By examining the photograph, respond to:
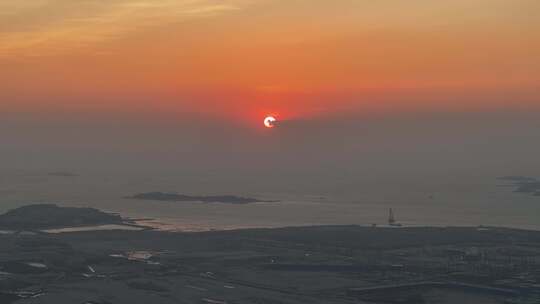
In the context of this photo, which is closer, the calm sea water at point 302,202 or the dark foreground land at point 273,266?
the dark foreground land at point 273,266

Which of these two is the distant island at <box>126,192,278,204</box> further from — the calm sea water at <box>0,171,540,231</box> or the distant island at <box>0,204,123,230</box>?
the distant island at <box>0,204,123,230</box>

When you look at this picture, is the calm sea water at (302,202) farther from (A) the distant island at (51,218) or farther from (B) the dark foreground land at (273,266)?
(B) the dark foreground land at (273,266)

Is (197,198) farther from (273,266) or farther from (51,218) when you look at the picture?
(273,266)

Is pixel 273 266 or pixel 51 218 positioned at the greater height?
pixel 51 218

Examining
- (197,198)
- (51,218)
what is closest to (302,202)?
(197,198)

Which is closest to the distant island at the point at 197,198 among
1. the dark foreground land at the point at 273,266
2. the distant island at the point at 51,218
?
the distant island at the point at 51,218

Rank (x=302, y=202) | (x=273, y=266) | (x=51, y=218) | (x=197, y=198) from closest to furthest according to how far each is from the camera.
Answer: (x=273, y=266) → (x=51, y=218) → (x=302, y=202) → (x=197, y=198)
